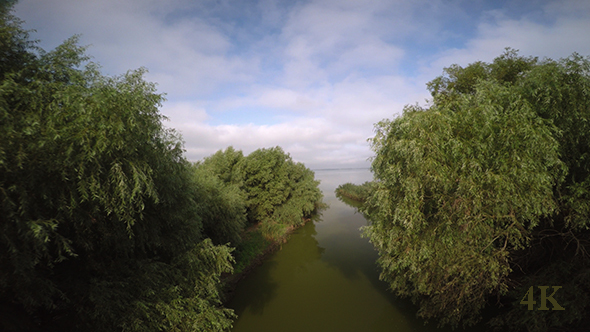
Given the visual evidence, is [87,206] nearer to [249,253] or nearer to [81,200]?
[81,200]

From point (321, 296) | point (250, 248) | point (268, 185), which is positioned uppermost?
point (268, 185)

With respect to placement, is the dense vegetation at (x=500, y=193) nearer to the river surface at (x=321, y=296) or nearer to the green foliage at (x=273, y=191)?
the river surface at (x=321, y=296)

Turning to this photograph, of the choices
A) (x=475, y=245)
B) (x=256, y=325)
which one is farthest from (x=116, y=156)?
(x=475, y=245)

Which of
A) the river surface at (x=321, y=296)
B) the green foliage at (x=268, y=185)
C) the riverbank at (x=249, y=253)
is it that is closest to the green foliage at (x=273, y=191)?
the green foliage at (x=268, y=185)

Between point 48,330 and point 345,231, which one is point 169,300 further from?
point 345,231

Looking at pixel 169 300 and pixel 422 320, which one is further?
pixel 422 320

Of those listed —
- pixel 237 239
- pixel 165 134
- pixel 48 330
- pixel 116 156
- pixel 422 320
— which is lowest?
pixel 422 320

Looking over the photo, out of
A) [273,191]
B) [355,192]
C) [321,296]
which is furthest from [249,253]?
[355,192]
